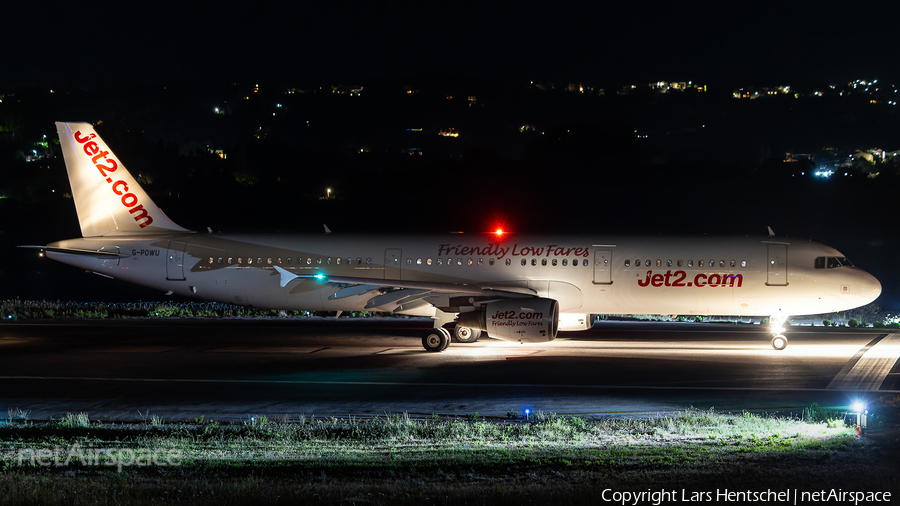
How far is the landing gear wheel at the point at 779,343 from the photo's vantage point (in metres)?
23.2

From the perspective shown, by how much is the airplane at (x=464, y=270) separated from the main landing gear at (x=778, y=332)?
0.14 ft

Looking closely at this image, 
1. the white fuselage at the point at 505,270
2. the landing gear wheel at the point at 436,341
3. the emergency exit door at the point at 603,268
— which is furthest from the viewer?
the emergency exit door at the point at 603,268

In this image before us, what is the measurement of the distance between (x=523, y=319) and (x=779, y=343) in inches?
317

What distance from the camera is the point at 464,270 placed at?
84.4 ft

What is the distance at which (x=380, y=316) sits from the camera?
112 ft

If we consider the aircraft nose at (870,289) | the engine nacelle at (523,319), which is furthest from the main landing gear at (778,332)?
the engine nacelle at (523,319)

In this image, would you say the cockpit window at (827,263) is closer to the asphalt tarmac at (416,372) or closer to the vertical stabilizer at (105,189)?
the asphalt tarmac at (416,372)

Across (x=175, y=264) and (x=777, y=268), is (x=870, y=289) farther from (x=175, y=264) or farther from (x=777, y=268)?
(x=175, y=264)

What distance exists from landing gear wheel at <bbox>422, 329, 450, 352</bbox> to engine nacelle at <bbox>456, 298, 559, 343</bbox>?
1.69 metres

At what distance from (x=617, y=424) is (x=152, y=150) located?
166 m

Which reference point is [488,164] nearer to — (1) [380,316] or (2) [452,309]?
(1) [380,316]

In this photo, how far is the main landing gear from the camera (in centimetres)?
2327

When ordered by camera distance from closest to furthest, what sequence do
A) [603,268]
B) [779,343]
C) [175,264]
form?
[779,343] < [603,268] < [175,264]

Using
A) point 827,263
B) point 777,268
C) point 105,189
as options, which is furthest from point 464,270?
point 105,189
